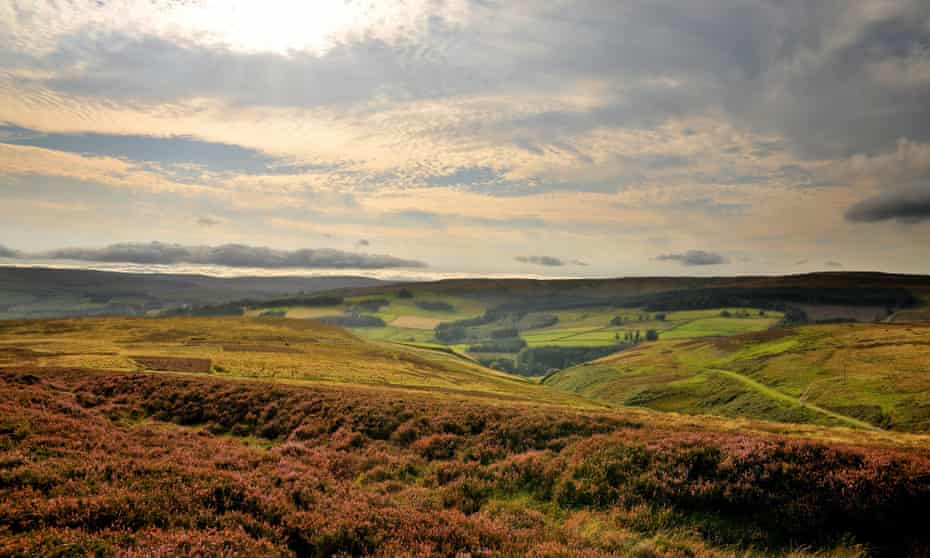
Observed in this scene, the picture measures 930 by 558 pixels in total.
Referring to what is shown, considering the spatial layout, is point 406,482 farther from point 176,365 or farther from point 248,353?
point 248,353

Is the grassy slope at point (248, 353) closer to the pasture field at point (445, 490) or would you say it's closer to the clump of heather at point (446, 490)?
the pasture field at point (445, 490)

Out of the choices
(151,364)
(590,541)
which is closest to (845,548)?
(590,541)

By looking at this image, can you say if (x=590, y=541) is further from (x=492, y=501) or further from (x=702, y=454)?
(x=702, y=454)

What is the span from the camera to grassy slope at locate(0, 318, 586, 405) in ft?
152

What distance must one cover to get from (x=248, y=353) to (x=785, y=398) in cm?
9426

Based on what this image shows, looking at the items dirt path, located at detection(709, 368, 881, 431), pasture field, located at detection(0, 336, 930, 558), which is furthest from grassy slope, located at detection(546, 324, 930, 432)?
pasture field, located at detection(0, 336, 930, 558)

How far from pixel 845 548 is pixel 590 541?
663 centimetres

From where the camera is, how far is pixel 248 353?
65.2 metres

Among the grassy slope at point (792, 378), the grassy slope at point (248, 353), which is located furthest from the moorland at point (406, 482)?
the grassy slope at point (792, 378)

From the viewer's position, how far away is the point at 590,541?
10148 millimetres

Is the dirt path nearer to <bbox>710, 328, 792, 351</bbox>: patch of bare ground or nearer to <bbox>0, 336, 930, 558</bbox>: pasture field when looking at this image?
<bbox>710, 328, 792, 351</bbox>: patch of bare ground

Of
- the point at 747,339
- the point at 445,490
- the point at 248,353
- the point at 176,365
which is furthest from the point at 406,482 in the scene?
the point at 747,339

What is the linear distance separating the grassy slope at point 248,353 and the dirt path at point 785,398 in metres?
40.6

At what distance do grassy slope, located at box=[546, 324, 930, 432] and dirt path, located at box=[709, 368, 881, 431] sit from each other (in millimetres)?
164
